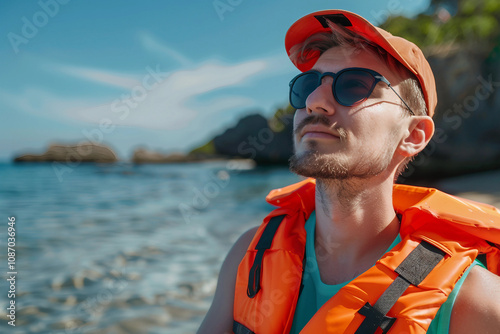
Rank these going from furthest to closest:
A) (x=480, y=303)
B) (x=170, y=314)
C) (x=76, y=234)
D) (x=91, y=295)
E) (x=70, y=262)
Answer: (x=76, y=234)
(x=70, y=262)
(x=91, y=295)
(x=170, y=314)
(x=480, y=303)

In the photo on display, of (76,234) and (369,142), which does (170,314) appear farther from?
(76,234)

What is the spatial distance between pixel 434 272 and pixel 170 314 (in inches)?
158

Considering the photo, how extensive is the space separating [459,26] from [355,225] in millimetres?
18685

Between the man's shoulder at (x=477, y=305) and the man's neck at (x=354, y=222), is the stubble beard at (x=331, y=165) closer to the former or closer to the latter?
the man's neck at (x=354, y=222)

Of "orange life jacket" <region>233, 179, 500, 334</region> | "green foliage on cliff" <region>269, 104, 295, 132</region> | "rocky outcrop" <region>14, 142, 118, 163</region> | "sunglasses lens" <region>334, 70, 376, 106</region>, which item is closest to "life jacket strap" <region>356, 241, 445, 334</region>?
"orange life jacket" <region>233, 179, 500, 334</region>

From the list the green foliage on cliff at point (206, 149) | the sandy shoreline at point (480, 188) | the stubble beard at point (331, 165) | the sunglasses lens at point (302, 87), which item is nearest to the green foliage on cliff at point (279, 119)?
the green foliage on cliff at point (206, 149)

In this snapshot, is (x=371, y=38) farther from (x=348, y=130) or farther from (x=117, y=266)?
(x=117, y=266)

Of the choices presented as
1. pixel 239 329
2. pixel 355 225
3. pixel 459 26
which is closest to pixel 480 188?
pixel 459 26

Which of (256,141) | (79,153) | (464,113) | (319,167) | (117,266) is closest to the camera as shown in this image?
(319,167)

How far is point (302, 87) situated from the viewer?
231 centimetres

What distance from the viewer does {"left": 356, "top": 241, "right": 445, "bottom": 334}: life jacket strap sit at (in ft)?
5.62

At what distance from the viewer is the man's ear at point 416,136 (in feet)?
7.43

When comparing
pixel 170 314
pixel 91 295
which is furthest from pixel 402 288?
pixel 91 295

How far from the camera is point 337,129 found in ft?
6.79
